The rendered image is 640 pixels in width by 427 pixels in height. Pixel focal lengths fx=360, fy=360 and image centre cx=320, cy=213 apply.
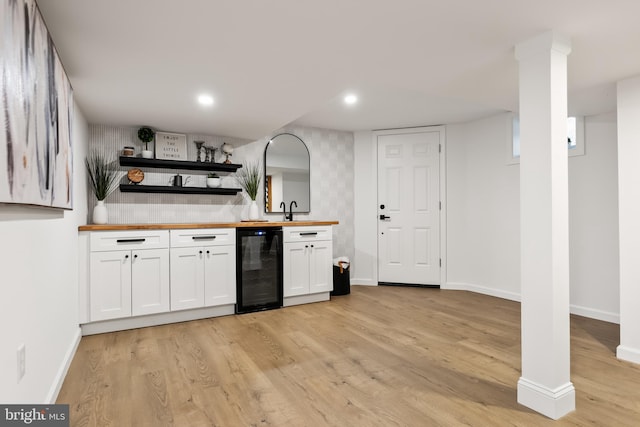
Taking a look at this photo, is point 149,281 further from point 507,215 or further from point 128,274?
point 507,215

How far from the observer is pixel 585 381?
2258mm

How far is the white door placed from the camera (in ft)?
16.4

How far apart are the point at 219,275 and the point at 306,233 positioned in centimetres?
110

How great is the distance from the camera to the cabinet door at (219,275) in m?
3.64

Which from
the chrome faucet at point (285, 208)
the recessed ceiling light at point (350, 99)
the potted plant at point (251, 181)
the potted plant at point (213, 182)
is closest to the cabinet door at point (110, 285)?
the potted plant at point (213, 182)

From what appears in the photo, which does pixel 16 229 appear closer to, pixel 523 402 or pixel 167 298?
pixel 167 298

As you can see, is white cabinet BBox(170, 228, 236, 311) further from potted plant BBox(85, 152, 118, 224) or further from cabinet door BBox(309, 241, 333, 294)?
cabinet door BBox(309, 241, 333, 294)

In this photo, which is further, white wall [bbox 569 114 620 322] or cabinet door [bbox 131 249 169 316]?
white wall [bbox 569 114 620 322]


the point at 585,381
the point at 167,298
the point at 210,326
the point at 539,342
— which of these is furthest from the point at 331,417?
the point at 167,298

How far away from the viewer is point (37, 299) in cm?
174

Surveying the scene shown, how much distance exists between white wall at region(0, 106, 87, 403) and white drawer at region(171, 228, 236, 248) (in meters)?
0.89

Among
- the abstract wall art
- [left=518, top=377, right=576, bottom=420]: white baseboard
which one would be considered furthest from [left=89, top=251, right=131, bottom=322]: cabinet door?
[left=518, top=377, right=576, bottom=420]: white baseboard

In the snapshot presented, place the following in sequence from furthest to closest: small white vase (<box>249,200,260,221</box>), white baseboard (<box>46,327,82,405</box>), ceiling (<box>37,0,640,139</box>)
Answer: small white vase (<box>249,200,260,221</box>), white baseboard (<box>46,327,82,405</box>), ceiling (<box>37,0,640,139</box>)

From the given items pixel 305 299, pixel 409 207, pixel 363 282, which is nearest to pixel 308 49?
pixel 305 299
